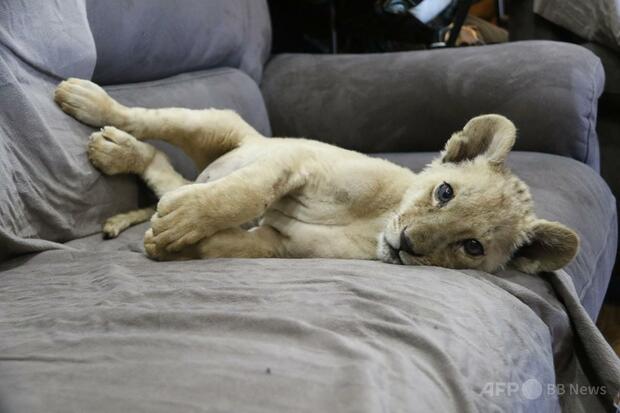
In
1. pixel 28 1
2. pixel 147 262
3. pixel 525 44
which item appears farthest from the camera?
pixel 525 44

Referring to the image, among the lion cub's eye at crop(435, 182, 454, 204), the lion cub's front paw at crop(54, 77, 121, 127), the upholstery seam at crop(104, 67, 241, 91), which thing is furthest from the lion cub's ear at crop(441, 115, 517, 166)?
the upholstery seam at crop(104, 67, 241, 91)

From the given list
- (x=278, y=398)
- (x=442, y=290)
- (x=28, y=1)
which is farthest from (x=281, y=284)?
(x=28, y=1)

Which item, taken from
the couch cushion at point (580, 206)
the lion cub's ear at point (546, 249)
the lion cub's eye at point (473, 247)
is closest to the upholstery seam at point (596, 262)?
the couch cushion at point (580, 206)

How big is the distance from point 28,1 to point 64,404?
1211 mm

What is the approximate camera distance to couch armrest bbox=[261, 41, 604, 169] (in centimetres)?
262

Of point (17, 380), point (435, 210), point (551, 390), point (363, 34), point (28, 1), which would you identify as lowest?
point (363, 34)

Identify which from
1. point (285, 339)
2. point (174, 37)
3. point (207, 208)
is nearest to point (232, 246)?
point (207, 208)

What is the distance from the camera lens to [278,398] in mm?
846

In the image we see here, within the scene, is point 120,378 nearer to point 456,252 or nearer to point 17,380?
point 17,380

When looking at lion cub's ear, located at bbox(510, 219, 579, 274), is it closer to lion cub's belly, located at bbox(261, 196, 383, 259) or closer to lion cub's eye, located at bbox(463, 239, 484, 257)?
lion cub's eye, located at bbox(463, 239, 484, 257)

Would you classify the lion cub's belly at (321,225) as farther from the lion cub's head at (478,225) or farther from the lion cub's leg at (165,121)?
the lion cub's leg at (165,121)

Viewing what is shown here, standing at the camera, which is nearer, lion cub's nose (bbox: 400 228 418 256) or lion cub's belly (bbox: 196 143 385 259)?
lion cub's nose (bbox: 400 228 418 256)

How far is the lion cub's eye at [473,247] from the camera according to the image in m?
1.60

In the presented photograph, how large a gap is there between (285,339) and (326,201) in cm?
82
